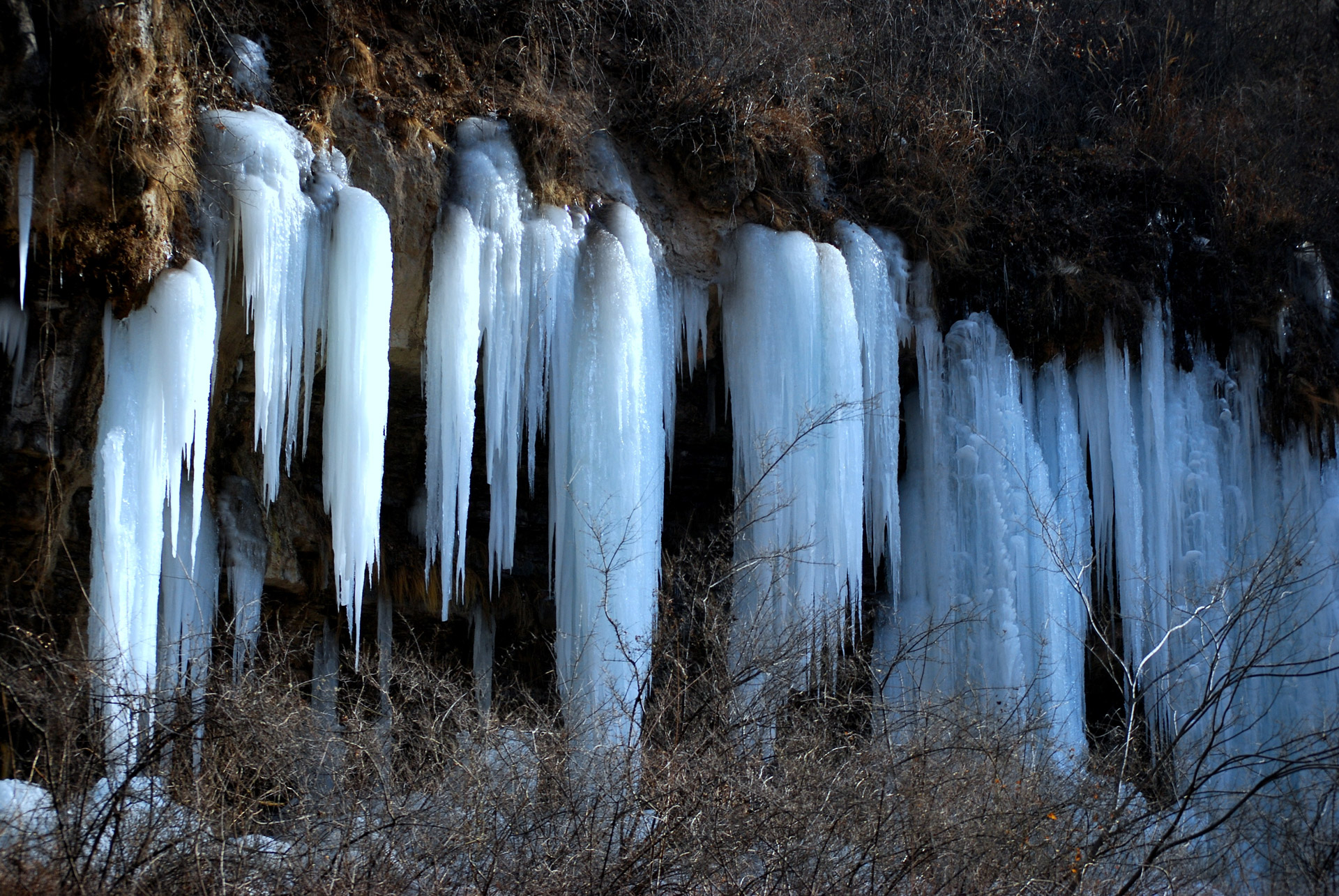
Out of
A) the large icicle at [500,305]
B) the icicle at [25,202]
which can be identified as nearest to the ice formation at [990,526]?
the large icicle at [500,305]

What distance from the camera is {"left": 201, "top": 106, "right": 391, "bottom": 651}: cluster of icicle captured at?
255 inches

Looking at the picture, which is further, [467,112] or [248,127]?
[467,112]

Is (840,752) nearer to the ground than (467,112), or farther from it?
nearer to the ground

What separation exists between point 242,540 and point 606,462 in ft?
7.80

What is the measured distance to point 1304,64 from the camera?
13.1m

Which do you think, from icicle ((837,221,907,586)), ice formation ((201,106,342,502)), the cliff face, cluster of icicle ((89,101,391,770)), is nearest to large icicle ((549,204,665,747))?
the cliff face

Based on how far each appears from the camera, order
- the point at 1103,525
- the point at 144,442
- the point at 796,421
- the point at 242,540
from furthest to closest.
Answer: the point at 1103,525 < the point at 796,421 < the point at 242,540 < the point at 144,442

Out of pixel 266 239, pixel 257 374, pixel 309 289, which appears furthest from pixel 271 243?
pixel 257 374

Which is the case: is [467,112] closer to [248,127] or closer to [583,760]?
[248,127]

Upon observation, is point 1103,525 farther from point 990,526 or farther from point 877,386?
point 877,386

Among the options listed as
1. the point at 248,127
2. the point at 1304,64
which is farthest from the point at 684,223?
the point at 1304,64

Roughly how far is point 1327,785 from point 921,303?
13.9 ft

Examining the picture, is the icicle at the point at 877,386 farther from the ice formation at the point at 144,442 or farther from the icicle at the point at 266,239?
the ice formation at the point at 144,442

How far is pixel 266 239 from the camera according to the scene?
6.45 m
